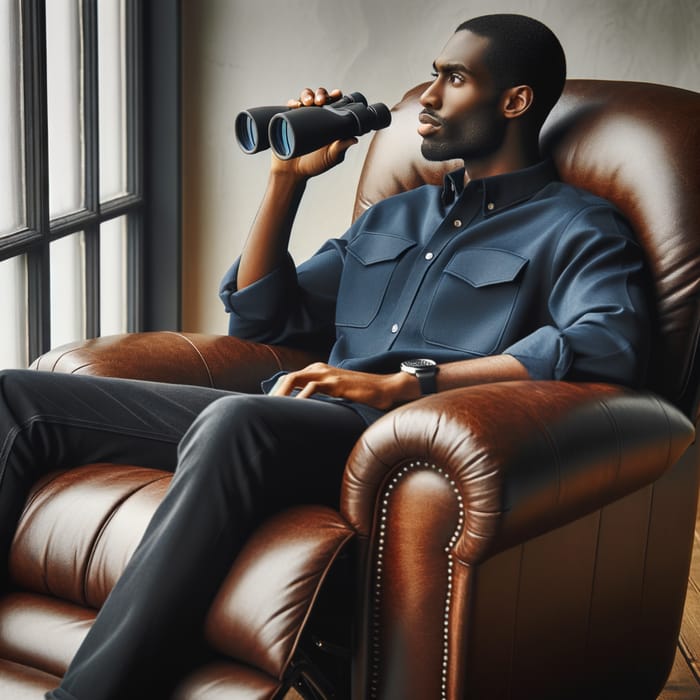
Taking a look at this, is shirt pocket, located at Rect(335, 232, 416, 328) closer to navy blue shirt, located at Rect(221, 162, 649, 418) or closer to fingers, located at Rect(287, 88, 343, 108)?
navy blue shirt, located at Rect(221, 162, 649, 418)

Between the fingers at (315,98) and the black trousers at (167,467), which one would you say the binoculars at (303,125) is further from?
the black trousers at (167,467)

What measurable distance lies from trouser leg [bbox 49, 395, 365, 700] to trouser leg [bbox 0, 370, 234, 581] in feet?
0.78

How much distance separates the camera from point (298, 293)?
A: 206 centimetres

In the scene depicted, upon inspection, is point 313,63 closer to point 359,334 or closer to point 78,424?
point 359,334

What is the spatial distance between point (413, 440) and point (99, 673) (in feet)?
1.55

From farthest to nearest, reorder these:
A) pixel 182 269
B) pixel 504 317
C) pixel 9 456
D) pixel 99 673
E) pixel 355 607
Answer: pixel 182 269 < pixel 504 317 < pixel 9 456 < pixel 355 607 < pixel 99 673

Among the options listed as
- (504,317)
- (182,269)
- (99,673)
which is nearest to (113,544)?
(99,673)

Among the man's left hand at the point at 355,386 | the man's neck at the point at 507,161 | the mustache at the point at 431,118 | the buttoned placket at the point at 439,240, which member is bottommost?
the man's left hand at the point at 355,386

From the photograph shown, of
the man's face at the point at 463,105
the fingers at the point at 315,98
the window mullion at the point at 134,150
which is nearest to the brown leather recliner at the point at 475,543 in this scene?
the man's face at the point at 463,105

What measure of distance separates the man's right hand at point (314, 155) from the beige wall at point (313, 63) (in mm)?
1154

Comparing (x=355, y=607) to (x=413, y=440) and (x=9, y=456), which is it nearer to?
(x=413, y=440)

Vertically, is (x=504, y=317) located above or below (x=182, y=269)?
above

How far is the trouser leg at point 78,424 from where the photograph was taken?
1.57 m

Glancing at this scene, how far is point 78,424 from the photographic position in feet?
5.35
